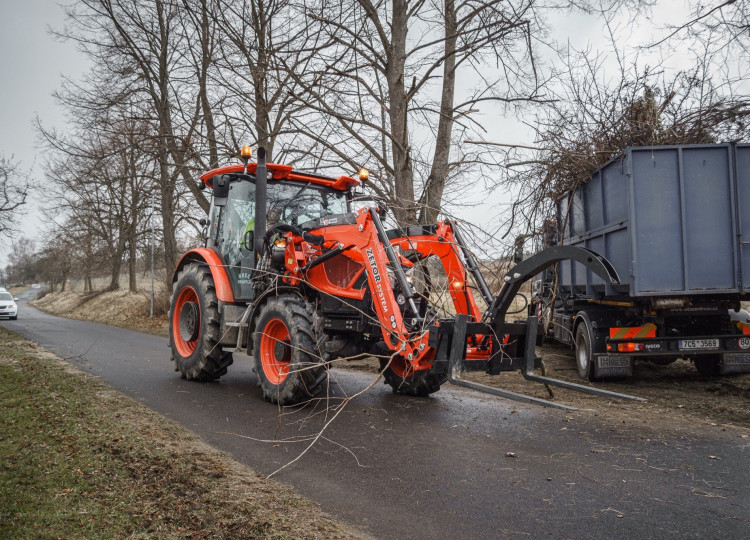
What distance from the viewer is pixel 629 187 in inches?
276

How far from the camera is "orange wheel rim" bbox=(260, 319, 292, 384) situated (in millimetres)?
6211

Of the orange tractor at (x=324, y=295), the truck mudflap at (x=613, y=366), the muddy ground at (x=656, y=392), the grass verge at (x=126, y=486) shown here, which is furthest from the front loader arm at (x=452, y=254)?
the truck mudflap at (x=613, y=366)

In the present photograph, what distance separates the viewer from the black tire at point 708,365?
819 centimetres

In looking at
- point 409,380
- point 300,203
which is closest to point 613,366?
point 409,380

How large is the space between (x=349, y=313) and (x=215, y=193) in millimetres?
2355

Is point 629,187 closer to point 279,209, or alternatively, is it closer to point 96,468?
point 279,209

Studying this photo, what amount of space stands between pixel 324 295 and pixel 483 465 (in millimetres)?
2866

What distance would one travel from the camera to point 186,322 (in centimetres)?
821

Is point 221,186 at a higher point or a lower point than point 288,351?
higher

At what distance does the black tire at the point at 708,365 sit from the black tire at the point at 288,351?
19.4 ft

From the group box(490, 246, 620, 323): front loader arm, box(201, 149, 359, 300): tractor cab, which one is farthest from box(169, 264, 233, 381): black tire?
box(490, 246, 620, 323): front loader arm

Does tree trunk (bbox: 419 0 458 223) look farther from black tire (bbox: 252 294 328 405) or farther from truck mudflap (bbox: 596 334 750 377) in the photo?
black tire (bbox: 252 294 328 405)

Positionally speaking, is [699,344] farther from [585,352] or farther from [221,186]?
[221,186]

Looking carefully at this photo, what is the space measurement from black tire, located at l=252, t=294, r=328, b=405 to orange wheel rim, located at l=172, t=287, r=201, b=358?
145 cm
